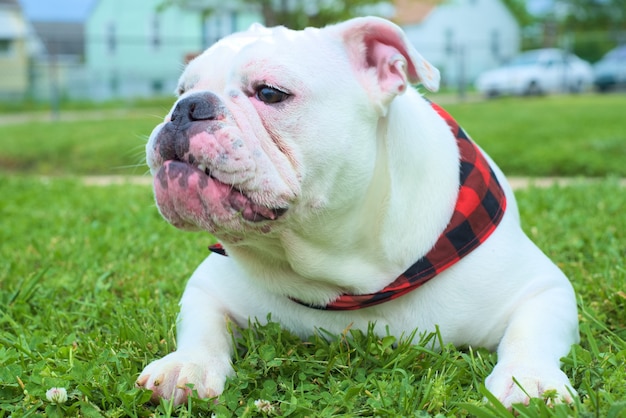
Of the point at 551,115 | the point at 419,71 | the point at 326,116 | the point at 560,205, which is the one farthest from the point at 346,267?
the point at 551,115

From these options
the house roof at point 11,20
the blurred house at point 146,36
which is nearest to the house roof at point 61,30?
the house roof at point 11,20

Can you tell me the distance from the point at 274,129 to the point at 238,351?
80 cm

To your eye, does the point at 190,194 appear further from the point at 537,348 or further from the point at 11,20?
the point at 11,20

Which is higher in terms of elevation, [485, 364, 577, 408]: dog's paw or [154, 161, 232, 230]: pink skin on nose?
[154, 161, 232, 230]: pink skin on nose

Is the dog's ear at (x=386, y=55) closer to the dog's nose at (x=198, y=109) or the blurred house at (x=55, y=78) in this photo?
the dog's nose at (x=198, y=109)

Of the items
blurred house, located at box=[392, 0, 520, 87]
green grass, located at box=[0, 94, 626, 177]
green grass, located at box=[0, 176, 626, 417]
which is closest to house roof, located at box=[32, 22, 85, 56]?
blurred house, located at box=[392, 0, 520, 87]

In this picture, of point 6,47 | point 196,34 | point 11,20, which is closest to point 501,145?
point 196,34

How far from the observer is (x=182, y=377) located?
217 centimetres

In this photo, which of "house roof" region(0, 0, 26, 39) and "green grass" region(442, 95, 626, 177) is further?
"house roof" region(0, 0, 26, 39)

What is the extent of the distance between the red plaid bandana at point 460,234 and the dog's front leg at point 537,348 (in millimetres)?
279

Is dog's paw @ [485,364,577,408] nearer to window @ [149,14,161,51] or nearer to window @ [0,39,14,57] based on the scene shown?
window @ [149,14,161,51]

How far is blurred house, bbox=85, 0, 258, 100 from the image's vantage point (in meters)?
25.5

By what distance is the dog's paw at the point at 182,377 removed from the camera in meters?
2.14

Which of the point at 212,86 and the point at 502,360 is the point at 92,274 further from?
the point at 502,360
